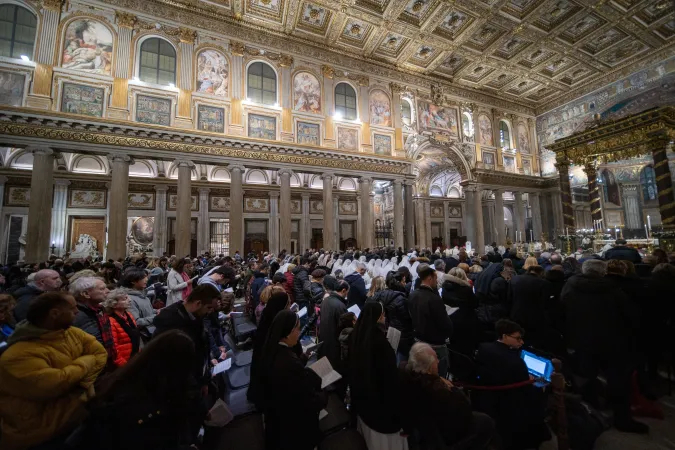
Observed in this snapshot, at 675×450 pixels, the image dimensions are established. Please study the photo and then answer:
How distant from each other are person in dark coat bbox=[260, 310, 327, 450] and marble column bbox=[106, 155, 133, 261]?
12284 mm

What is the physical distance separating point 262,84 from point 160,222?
1017 centimetres

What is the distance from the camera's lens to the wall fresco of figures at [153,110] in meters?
12.1

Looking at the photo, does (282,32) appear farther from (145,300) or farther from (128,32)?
(145,300)

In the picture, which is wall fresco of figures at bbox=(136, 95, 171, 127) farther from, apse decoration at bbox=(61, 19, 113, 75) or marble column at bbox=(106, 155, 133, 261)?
marble column at bbox=(106, 155, 133, 261)

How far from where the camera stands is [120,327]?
2.63 m

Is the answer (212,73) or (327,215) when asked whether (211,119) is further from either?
(327,215)

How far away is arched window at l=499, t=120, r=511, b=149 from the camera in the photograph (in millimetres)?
22047

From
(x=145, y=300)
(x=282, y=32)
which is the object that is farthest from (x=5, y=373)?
(x=282, y=32)

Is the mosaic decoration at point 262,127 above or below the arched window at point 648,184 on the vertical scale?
above

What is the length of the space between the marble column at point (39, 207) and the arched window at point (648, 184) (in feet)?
105

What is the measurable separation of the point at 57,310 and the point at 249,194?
60.5ft

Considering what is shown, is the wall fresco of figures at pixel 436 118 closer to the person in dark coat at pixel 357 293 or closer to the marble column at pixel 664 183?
the marble column at pixel 664 183

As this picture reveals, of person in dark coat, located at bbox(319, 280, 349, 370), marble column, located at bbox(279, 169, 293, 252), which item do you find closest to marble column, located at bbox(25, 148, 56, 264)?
marble column, located at bbox(279, 169, 293, 252)

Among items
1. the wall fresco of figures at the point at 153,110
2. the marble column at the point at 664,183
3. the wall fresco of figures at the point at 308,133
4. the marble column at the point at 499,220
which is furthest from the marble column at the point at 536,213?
the wall fresco of figures at the point at 153,110
